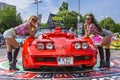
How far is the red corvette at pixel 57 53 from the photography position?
7.60 meters

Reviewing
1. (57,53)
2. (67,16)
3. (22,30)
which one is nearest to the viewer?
(57,53)

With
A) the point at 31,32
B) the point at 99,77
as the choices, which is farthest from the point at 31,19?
the point at 99,77

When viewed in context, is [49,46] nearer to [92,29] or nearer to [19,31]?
[19,31]

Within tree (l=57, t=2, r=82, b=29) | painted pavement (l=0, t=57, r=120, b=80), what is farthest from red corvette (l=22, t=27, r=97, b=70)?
tree (l=57, t=2, r=82, b=29)

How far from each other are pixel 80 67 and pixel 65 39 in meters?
0.96

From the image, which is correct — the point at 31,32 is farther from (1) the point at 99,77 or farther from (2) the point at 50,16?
(2) the point at 50,16

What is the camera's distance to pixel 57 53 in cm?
766

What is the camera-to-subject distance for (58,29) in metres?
9.70

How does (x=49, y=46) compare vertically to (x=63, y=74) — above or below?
above

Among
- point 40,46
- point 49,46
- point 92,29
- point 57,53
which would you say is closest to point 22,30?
point 40,46

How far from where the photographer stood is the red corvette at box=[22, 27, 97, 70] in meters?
7.60

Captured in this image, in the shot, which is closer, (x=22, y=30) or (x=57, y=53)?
(x=57, y=53)

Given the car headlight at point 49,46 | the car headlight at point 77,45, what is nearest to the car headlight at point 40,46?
the car headlight at point 49,46

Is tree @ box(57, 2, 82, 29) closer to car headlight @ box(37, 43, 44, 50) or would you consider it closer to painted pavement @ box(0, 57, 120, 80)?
painted pavement @ box(0, 57, 120, 80)
